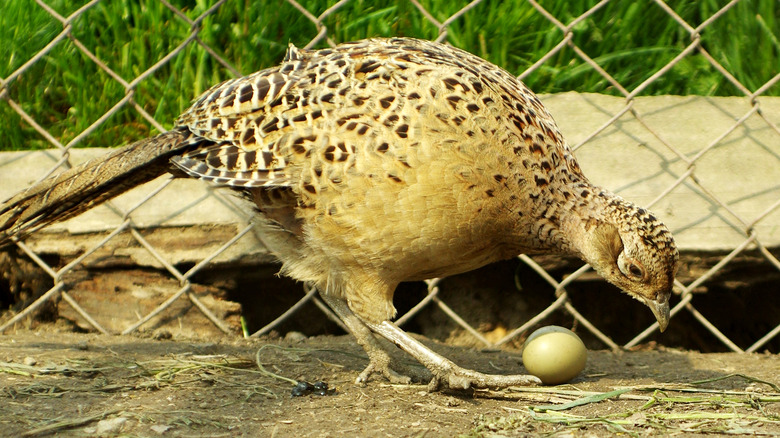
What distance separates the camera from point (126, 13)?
415 cm

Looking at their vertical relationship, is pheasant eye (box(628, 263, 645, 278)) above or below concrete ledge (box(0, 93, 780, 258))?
below

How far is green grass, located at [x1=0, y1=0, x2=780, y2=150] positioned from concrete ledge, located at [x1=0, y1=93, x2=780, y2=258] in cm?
19

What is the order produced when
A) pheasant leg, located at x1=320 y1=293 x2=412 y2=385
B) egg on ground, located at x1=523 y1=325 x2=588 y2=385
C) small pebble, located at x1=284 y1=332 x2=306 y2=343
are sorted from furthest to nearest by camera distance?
small pebble, located at x1=284 y1=332 x2=306 y2=343, pheasant leg, located at x1=320 y1=293 x2=412 y2=385, egg on ground, located at x1=523 y1=325 x2=588 y2=385

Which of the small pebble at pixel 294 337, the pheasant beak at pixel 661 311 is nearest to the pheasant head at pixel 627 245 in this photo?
the pheasant beak at pixel 661 311

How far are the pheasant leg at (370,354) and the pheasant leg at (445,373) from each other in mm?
145

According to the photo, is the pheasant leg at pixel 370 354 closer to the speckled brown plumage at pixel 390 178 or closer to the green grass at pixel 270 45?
the speckled brown plumage at pixel 390 178

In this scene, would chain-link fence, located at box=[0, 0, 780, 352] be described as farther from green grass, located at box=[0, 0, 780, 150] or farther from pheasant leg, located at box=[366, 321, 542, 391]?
pheasant leg, located at box=[366, 321, 542, 391]

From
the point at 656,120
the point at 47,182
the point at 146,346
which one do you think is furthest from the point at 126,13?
the point at 656,120

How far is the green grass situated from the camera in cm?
410

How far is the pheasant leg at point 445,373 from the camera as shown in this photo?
3242 millimetres

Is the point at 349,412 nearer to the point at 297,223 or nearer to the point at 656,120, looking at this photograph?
the point at 297,223

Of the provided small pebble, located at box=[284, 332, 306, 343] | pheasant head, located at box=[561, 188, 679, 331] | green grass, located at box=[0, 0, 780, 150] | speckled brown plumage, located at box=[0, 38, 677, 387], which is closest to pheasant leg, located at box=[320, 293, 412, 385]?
speckled brown plumage, located at box=[0, 38, 677, 387]

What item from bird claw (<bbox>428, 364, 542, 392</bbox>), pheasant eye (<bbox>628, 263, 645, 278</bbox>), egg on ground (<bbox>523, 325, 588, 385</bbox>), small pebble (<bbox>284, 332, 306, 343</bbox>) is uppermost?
pheasant eye (<bbox>628, 263, 645, 278</bbox>)

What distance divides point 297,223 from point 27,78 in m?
1.69
